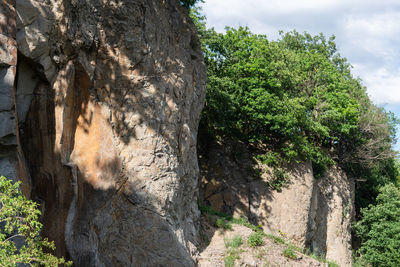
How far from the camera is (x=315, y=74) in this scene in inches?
879

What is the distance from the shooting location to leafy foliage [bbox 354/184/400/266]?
20109 mm

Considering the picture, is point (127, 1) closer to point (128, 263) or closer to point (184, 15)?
point (184, 15)

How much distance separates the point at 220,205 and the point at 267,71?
646 centimetres

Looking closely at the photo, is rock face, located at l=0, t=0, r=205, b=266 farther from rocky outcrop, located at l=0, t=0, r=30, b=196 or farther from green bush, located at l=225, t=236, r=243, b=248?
green bush, located at l=225, t=236, r=243, b=248

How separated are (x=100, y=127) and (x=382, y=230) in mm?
18639

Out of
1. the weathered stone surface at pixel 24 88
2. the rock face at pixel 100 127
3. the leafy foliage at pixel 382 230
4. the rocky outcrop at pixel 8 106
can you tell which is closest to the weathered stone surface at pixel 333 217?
the leafy foliage at pixel 382 230

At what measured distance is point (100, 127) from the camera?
29.8ft

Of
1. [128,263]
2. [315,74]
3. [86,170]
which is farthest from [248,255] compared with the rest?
[315,74]

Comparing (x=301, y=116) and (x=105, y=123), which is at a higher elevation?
(x=301, y=116)

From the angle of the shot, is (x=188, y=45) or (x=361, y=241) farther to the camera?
(x=361, y=241)

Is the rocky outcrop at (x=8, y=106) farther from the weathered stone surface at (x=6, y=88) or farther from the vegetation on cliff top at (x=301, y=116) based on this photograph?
the vegetation on cliff top at (x=301, y=116)

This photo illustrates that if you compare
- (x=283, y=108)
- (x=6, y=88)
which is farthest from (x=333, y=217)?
(x=6, y=88)

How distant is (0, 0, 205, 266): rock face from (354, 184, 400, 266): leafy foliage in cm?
1411

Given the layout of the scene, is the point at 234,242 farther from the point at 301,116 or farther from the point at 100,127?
the point at 301,116
